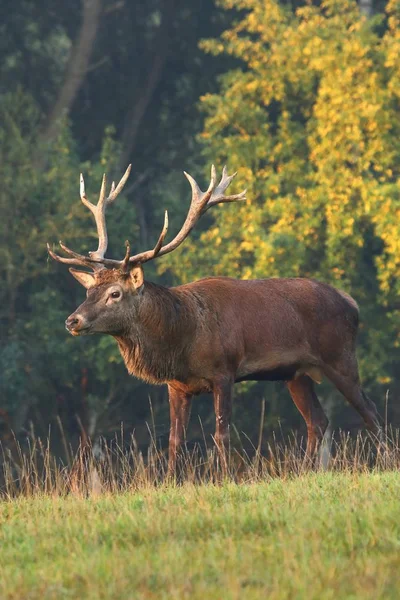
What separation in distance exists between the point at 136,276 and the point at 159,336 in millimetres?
616

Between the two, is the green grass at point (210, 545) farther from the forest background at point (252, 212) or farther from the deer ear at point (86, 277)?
the forest background at point (252, 212)

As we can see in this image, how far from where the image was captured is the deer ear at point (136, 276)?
494 inches

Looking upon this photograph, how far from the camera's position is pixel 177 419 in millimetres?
12805

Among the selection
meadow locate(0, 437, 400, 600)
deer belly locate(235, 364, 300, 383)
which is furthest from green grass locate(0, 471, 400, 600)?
deer belly locate(235, 364, 300, 383)

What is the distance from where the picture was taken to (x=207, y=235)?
976 inches

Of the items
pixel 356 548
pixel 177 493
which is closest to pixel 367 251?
pixel 177 493

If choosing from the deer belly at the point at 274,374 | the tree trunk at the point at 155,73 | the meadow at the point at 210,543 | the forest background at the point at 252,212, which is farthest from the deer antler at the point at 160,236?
the tree trunk at the point at 155,73

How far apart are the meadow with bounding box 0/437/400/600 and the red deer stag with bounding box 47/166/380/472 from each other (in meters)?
2.88

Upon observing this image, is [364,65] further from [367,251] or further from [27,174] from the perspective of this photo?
[27,174]

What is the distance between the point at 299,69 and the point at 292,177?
1.91 metres

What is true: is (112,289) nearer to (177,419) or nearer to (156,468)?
(177,419)

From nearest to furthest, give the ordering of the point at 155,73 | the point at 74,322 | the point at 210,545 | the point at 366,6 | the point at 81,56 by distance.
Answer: the point at 210,545
the point at 74,322
the point at 366,6
the point at 81,56
the point at 155,73

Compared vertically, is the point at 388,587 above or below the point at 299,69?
below

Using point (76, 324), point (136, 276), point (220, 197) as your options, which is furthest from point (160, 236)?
point (220, 197)
